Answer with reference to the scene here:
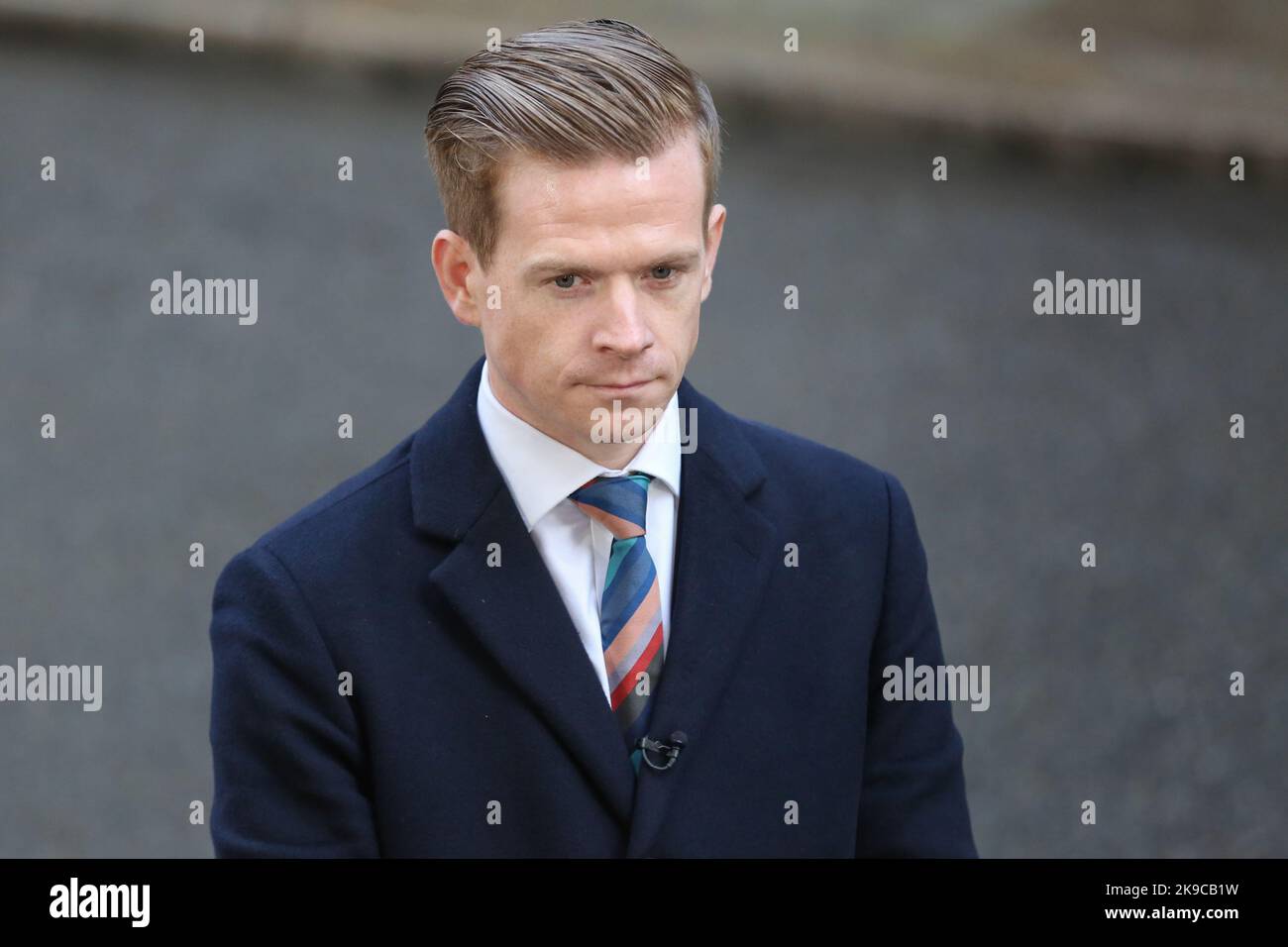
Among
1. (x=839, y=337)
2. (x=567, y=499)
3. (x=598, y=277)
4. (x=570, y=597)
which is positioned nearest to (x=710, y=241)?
(x=598, y=277)

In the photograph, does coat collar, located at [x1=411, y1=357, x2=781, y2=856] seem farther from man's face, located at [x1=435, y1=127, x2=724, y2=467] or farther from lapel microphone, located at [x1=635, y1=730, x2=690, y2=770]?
man's face, located at [x1=435, y1=127, x2=724, y2=467]

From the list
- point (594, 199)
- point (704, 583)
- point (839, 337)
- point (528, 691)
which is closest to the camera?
point (594, 199)

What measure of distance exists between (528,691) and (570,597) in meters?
0.15

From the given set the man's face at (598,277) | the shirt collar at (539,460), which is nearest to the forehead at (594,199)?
the man's face at (598,277)

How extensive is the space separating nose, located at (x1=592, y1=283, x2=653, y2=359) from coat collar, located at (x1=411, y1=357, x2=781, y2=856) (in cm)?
29

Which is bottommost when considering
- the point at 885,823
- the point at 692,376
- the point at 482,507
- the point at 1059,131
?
the point at 885,823

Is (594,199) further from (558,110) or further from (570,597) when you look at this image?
(570,597)

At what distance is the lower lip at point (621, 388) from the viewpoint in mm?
2025

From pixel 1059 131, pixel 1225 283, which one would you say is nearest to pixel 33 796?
pixel 1225 283

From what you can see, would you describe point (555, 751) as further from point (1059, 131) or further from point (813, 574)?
point (1059, 131)

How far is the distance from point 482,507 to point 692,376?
438 cm

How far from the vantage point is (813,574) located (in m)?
2.31

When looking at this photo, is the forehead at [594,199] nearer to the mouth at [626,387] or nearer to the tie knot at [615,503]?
the mouth at [626,387]

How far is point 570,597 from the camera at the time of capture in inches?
87.0
